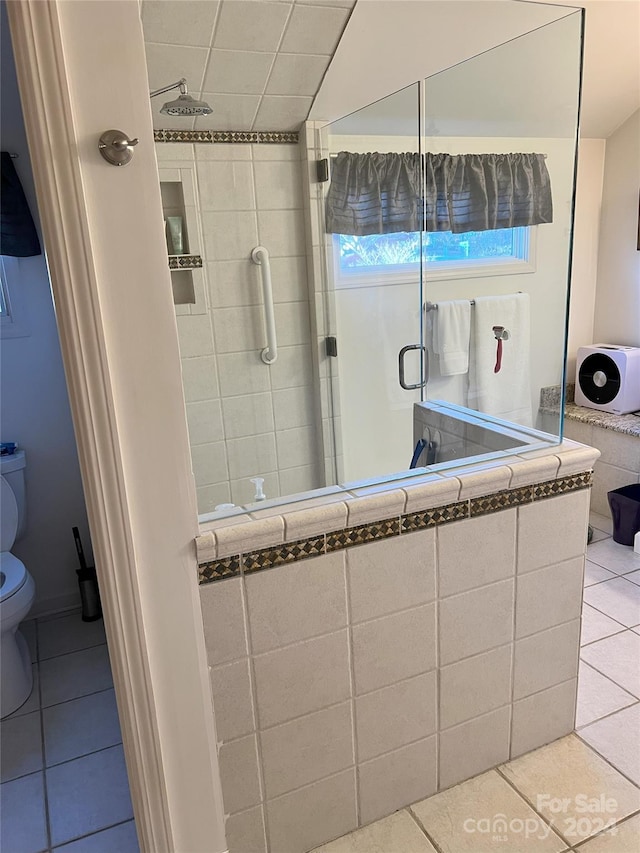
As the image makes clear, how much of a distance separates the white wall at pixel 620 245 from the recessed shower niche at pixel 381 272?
1089 millimetres

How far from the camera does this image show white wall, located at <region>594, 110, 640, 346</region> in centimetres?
306

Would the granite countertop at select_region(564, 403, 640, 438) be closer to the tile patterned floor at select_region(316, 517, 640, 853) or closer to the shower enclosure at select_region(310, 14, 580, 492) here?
the shower enclosure at select_region(310, 14, 580, 492)

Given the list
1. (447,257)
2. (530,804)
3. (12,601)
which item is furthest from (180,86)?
(530,804)

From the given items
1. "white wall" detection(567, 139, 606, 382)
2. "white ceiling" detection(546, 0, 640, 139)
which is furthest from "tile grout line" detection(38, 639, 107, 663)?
"white ceiling" detection(546, 0, 640, 139)

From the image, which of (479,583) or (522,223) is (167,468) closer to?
(479,583)

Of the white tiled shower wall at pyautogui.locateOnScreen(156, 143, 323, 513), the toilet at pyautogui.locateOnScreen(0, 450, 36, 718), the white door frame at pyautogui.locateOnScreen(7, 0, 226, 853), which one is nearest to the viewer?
the white door frame at pyautogui.locateOnScreen(7, 0, 226, 853)

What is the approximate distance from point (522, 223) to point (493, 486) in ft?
3.81

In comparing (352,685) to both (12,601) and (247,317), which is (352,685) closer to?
(12,601)

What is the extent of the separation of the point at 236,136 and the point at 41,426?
1.32 meters

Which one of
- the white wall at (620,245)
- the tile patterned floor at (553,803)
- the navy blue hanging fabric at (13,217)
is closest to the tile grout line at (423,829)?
the tile patterned floor at (553,803)

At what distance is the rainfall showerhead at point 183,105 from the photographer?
185 cm

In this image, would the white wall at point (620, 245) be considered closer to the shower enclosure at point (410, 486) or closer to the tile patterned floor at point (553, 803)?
the shower enclosure at point (410, 486)

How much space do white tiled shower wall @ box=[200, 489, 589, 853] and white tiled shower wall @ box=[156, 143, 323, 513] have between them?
0.64 meters

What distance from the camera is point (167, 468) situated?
1131mm
